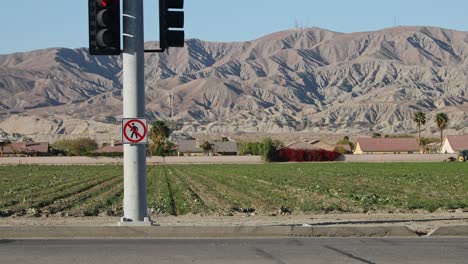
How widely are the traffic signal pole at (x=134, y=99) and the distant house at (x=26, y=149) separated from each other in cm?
15214

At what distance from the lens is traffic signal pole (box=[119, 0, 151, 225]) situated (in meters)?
17.8

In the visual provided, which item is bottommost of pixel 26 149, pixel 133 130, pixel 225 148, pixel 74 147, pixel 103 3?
pixel 225 148

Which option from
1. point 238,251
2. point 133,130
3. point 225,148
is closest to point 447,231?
point 238,251

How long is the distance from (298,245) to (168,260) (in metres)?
3.13

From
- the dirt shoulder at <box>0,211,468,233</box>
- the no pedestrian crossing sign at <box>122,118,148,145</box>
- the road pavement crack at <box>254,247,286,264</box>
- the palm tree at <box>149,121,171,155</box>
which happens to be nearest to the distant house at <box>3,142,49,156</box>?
the palm tree at <box>149,121,171,155</box>

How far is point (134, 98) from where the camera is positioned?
17.9 meters

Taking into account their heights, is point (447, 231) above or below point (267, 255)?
below

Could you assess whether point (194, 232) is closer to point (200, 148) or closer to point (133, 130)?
point (133, 130)

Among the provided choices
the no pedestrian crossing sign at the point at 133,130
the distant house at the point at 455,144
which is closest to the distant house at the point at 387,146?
the distant house at the point at 455,144

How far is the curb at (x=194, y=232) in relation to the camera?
17.6 metres

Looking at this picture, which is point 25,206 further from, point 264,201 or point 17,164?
point 17,164

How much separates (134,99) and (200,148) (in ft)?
504

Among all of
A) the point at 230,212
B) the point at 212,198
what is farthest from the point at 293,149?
the point at 230,212

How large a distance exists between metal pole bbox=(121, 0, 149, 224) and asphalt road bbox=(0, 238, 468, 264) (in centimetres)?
168
